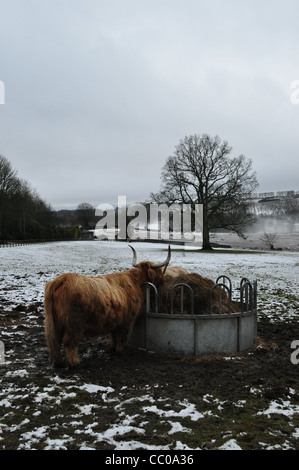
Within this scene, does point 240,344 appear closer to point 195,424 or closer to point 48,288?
point 195,424

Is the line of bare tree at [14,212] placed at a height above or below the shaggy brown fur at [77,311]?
above

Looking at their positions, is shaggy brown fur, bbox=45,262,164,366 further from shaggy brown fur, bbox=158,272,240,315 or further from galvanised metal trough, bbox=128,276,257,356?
shaggy brown fur, bbox=158,272,240,315

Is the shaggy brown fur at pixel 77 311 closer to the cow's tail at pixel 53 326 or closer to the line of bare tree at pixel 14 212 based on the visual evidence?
the cow's tail at pixel 53 326

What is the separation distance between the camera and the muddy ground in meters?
3.86

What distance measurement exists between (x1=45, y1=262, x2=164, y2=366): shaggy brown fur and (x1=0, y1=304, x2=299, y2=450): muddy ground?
0.46 meters

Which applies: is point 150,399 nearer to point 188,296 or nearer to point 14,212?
point 188,296

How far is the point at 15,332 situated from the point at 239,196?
Answer: 34828mm

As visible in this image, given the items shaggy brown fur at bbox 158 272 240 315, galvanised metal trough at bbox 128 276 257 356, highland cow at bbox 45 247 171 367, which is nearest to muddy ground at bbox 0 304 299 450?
galvanised metal trough at bbox 128 276 257 356

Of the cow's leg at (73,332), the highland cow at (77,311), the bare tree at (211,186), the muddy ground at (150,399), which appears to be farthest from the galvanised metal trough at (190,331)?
the bare tree at (211,186)

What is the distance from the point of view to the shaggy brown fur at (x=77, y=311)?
5805 mm

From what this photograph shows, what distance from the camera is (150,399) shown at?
15.9 ft

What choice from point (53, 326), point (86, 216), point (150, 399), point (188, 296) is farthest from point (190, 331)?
point (86, 216)

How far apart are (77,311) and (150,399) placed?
1.72 metres

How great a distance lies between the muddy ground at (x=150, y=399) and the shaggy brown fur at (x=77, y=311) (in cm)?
46
